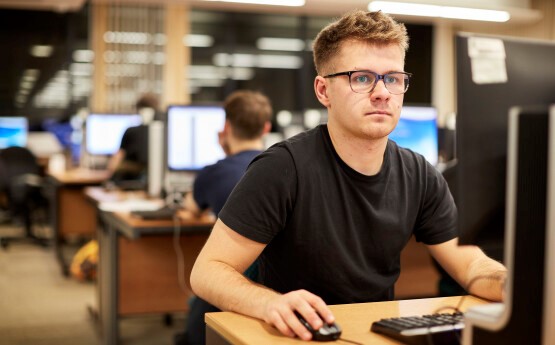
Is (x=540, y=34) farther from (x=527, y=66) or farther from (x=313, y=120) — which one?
(x=527, y=66)

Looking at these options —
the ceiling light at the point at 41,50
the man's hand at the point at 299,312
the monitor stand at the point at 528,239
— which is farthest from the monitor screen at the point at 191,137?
the ceiling light at the point at 41,50

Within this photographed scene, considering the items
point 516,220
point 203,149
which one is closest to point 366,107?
point 516,220

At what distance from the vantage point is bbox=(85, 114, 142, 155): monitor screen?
598 cm

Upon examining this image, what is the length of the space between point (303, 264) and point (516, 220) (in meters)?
0.72

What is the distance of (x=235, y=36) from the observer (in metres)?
10.8

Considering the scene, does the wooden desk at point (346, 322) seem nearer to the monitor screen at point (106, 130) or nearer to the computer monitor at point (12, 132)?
the monitor screen at point (106, 130)

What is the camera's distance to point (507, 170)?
1.15 meters

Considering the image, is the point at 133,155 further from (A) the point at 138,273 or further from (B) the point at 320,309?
(B) the point at 320,309

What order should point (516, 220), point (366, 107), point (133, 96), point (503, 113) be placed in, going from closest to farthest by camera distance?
point (516, 220)
point (503, 113)
point (366, 107)
point (133, 96)

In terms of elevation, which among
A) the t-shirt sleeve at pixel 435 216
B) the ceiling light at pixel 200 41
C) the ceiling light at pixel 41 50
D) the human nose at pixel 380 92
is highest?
the ceiling light at pixel 200 41

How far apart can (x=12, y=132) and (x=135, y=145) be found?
3716 millimetres

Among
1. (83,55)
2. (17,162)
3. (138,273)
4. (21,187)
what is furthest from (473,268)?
(83,55)

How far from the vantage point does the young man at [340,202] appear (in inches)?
64.2

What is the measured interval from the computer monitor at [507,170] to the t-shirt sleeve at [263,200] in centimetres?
54
